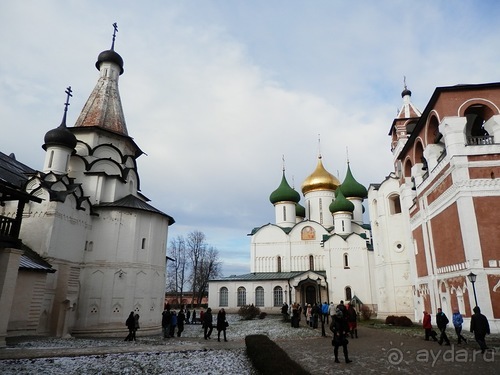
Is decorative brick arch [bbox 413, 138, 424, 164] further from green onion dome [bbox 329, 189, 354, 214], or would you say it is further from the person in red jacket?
green onion dome [bbox 329, 189, 354, 214]

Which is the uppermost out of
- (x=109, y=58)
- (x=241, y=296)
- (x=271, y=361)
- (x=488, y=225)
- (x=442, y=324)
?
(x=109, y=58)

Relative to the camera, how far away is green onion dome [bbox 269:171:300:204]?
132 ft

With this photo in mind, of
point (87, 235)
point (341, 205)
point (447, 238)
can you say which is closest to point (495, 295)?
point (447, 238)

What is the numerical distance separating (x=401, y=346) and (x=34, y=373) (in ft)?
33.4

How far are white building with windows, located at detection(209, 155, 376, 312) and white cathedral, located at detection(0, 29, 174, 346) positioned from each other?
16.1 meters

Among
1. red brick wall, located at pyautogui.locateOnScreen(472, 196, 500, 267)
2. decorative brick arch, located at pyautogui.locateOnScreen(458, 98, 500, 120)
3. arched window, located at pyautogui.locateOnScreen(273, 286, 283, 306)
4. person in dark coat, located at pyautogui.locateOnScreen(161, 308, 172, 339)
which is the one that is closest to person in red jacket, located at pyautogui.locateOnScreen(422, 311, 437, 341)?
red brick wall, located at pyautogui.locateOnScreen(472, 196, 500, 267)

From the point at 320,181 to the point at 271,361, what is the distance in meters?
35.7

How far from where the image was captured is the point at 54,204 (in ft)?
53.7

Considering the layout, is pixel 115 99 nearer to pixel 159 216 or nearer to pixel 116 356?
pixel 159 216

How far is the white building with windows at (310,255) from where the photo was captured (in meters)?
33.2

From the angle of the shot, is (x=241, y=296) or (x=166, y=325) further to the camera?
(x=241, y=296)

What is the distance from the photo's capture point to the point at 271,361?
7.17m

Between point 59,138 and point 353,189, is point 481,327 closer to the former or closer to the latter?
point 59,138

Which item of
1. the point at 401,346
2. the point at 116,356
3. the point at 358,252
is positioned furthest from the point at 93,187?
the point at 358,252
